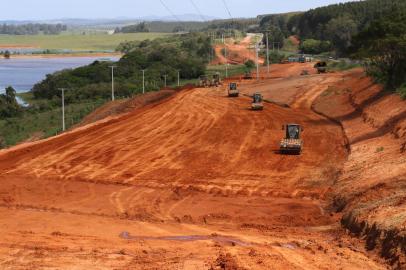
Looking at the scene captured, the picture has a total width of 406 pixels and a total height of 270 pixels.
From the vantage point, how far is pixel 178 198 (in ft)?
93.0

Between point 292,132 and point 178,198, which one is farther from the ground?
point 292,132

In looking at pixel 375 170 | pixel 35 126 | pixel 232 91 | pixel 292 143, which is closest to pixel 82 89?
pixel 35 126

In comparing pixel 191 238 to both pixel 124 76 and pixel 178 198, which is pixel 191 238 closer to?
pixel 178 198

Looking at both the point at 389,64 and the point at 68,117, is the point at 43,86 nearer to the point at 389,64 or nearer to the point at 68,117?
the point at 68,117

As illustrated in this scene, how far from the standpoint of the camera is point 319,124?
51188 millimetres

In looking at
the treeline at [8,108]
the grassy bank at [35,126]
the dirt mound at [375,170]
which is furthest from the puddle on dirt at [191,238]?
the treeline at [8,108]

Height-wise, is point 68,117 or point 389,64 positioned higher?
point 389,64

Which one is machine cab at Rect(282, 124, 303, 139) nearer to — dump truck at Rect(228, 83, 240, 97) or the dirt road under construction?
the dirt road under construction

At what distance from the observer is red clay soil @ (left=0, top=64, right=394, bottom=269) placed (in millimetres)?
17578

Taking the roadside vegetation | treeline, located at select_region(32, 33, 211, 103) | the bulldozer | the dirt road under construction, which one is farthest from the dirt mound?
treeline, located at select_region(32, 33, 211, 103)

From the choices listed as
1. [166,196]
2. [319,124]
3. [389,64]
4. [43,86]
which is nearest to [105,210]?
[166,196]

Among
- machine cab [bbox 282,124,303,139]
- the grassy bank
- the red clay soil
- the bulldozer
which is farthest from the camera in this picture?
the grassy bank

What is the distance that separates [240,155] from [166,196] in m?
10.4

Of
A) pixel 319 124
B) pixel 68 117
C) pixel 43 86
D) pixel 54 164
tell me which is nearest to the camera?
pixel 54 164
